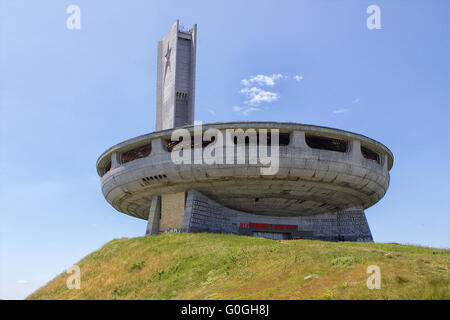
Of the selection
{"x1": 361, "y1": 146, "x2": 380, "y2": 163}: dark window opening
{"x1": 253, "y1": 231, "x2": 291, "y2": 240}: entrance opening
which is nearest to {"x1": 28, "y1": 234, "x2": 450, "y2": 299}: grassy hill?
{"x1": 253, "y1": 231, "x2": 291, "y2": 240}: entrance opening

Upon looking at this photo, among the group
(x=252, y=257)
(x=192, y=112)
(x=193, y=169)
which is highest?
(x=192, y=112)

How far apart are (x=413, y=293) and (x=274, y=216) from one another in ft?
92.4

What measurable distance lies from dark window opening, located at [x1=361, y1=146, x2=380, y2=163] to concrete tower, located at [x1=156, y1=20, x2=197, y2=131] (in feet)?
73.1

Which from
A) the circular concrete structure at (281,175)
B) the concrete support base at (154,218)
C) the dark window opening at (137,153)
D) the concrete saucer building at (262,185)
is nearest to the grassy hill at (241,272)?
the concrete support base at (154,218)

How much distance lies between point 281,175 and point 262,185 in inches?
96.2

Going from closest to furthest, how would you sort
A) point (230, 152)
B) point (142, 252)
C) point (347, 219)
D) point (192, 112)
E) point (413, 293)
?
point (413, 293) < point (142, 252) < point (230, 152) < point (347, 219) < point (192, 112)

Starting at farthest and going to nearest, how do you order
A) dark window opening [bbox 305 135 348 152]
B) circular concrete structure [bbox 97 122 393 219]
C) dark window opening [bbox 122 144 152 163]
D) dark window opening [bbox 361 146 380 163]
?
dark window opening [bbox 361 146 380 163] → dark window opening [bbox 122 144 152 163] → dark window opening [bbox 305 135 348 152] → circular concrete structure [bbox 97 122 393 219]

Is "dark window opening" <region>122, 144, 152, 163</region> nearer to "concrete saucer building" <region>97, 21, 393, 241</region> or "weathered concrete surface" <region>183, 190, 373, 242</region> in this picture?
"concrete saucer building" <region>97, 21, 393, 241</region>

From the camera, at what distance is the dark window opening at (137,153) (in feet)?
118

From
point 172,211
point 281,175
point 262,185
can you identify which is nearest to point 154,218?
point 172,211

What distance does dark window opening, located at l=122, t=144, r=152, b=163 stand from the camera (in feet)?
118

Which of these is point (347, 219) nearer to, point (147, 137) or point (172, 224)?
point (172, 224)

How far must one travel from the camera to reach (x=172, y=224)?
1378 inches
